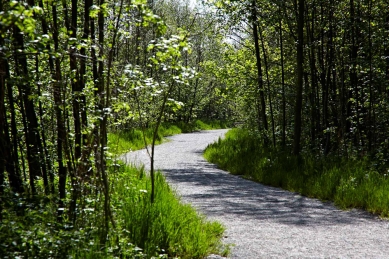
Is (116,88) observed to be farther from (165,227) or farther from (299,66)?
(299,66)

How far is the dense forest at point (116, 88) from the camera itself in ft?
11.8

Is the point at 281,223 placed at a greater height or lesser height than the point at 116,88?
lesser

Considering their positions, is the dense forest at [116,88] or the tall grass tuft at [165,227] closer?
the dense forest at [116,88]

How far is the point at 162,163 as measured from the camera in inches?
485

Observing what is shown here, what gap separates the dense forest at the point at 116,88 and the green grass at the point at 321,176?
0.58 meters

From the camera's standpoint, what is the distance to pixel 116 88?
4.21 metres

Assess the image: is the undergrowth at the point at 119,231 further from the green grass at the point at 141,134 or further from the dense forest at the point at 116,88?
the green grass at the point at 141,134

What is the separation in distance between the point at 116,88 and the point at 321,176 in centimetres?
518

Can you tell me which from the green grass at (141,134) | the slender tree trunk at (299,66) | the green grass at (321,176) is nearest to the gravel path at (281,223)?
the green grass at (321,176)

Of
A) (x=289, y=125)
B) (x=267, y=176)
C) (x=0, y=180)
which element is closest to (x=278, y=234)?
(x=0, y=180)

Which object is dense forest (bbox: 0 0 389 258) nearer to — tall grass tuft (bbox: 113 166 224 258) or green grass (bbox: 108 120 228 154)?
tall grass tuft (bbox: 113 166 224 258)

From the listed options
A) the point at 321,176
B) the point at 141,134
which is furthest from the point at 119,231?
the point at 141,134

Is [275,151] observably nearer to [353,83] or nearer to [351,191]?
[353,83]

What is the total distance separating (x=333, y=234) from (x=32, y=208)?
11.9 feet
